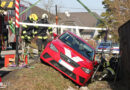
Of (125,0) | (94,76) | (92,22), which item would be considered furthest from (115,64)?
(92,22)

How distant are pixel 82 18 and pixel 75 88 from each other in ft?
205

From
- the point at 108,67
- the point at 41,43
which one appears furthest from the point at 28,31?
the point at 108,67

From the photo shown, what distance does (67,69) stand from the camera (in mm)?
8281

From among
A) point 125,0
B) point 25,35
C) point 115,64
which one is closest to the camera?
point 115,64

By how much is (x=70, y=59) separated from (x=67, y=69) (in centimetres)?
32

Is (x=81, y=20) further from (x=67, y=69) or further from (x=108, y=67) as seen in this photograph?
(x=67, y=69)

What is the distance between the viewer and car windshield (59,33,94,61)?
8.91 metres

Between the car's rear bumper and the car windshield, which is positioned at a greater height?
the car windshield

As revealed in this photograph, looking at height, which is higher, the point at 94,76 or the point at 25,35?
the point at 25,35

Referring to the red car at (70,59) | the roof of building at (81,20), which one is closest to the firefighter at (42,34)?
the red car at (70,59)

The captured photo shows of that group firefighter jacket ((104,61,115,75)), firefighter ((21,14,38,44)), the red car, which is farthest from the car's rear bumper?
firefighter ((21,14,38,44))

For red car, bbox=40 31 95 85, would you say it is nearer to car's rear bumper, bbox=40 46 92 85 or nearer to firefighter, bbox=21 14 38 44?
car's rear bumper, bbox=40 46 92 85

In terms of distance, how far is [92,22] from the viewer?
67562 mm

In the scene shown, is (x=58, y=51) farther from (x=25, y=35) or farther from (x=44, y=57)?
(x=25, y=35)
